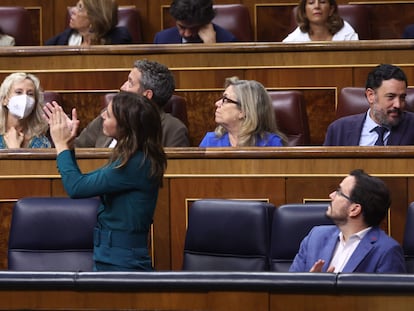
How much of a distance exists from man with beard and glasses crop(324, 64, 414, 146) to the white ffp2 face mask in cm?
73

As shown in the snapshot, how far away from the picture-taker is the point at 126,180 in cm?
207

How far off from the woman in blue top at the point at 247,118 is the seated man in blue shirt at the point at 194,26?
0.64 metres

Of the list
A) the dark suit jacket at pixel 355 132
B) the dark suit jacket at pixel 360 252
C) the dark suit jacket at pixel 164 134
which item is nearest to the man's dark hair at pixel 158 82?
the dark suit jacket at pixel 164 134

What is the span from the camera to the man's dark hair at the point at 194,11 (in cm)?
336

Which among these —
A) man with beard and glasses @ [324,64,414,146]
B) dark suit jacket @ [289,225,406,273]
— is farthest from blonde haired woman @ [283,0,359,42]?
dark suit jacket @ [289,225,406,273]

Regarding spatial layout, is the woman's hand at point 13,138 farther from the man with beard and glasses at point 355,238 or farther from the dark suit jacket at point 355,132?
the man with beard and glasses at point 355,238

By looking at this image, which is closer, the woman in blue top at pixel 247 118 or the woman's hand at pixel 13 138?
the woman in blue top at pixel 247 118

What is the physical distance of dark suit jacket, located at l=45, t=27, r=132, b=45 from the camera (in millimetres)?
3467

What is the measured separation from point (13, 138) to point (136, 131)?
82 centimetres

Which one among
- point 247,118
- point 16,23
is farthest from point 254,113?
point 16,23

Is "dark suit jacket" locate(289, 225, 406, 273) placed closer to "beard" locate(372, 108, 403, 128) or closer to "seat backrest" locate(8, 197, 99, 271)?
"seat backrest" locate(8, 197, 99, 271)

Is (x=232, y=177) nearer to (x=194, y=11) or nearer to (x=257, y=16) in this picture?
(x=194, y=11)

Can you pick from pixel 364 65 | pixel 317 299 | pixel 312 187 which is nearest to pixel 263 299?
pixel 317 299

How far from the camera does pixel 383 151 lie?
244 centimetres
